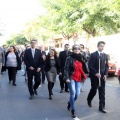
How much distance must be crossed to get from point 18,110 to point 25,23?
223 ft

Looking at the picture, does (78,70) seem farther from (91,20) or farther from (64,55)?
(91,20)

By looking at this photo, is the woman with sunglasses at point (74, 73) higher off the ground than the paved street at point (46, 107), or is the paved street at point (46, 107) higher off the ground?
the woman with sunglasses at point (74, 73)

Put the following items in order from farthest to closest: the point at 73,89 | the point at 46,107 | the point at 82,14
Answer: the point at 82,14
the point at 46,107
the point at 73,89

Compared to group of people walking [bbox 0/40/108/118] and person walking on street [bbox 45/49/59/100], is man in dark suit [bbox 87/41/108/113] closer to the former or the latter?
group of people walking [bbox 0/40/108/118]

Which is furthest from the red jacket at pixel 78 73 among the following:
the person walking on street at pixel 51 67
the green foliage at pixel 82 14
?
the green foliage at pixel 82 14

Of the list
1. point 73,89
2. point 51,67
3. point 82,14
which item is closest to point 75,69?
point 73,89

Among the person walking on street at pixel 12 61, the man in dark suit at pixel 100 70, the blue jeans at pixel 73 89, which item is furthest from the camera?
the person walking on street at pixel 12 61

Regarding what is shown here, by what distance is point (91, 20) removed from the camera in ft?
86.6

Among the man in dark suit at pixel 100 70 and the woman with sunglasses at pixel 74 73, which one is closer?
the woman with sunglasses at pixel 74 73

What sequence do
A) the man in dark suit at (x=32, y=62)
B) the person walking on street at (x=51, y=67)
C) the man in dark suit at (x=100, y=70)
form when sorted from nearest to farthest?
the man in dark suit at (x=100, y=70) → the man in dark suit at (x=32, y=62) → the person walking on street at (x=51, y=67)

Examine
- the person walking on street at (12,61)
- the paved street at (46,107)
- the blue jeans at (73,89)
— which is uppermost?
the person walking on street at (12,61)

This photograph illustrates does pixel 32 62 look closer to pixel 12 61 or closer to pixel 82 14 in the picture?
pixel 12 61

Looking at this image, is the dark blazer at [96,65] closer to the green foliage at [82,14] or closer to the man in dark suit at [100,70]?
the man in dark suit at [100,70]

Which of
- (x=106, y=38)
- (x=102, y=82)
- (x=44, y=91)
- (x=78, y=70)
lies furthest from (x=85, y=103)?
(x=106, y=38)
